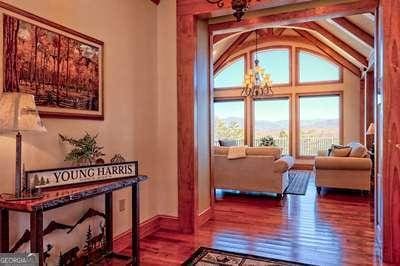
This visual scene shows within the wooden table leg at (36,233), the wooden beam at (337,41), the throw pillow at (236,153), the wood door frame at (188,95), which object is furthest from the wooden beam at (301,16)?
the wooden beam at (337,41)

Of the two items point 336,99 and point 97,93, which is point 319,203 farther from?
point 336,99

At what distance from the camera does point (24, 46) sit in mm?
2051

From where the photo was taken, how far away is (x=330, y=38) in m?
7.12

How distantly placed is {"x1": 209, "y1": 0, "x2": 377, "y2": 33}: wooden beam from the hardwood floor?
7.98ft

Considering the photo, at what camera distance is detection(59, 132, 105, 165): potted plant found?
7.57ft

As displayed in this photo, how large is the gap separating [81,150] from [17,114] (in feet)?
2.33

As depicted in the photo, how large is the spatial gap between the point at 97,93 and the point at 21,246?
52.6 inches

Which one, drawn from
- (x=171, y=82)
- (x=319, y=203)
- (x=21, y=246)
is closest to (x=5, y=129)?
(x=21, y=246)

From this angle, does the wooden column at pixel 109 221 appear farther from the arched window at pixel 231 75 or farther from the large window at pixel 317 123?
the arched window at pixel 231 75

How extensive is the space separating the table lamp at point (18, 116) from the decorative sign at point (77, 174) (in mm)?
132

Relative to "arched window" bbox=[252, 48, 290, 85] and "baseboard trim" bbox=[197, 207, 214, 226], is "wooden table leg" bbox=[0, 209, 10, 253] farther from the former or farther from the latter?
"arched window" bbox=[252, 48, 290, 85]

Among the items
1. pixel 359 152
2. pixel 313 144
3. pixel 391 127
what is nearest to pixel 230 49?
pixel 313 144

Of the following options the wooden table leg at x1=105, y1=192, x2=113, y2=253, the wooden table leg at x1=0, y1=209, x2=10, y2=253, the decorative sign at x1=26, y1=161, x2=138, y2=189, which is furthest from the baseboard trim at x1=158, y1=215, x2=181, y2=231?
the wooden table leg at x1=0, y1=209, x2=10, y2=253

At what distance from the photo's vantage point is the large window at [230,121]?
1003cm
